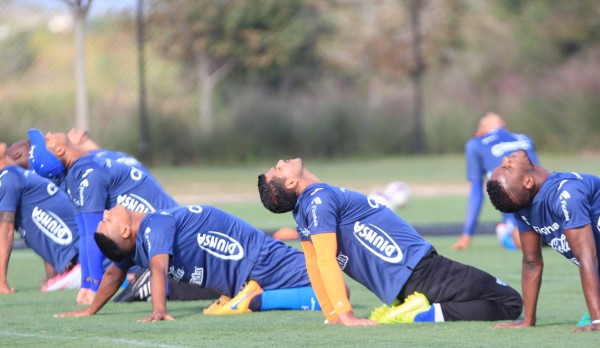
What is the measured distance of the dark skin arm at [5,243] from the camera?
11773 millimetres

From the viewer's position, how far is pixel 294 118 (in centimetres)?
3378

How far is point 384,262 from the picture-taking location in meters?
9.20

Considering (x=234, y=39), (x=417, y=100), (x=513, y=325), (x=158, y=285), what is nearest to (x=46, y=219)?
(x=158, y=285)

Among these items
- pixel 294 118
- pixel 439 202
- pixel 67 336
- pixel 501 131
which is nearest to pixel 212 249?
pixel 67 336

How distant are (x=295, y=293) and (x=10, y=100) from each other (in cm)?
2023

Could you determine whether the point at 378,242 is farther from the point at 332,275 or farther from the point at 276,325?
the point at 276,325

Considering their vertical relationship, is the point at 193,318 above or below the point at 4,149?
below

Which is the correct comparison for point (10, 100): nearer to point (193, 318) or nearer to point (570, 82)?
point (570, 82)

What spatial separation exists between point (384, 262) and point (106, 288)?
7.27ft

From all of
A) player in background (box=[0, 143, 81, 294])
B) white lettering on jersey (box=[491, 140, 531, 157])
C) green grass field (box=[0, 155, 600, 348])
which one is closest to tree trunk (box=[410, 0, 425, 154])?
green grass field (box=[0, 155, 600, 348])

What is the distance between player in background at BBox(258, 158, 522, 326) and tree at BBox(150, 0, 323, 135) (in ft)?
76.3

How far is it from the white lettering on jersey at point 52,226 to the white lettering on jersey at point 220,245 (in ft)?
9.54

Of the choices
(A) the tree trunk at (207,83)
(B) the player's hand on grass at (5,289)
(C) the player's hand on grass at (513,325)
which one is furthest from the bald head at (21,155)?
(A) the tree trunk at (207,83)

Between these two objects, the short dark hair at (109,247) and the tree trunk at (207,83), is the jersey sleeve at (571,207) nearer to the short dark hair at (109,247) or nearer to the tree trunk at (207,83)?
the short dark hair at (109,247)
